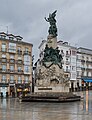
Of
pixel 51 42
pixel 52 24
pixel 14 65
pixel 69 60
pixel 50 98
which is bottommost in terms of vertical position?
pixel 50 98

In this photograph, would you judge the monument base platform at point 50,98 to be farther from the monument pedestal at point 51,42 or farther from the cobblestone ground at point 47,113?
the monument pedestal at point 51,42

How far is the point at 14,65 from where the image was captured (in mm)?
78938

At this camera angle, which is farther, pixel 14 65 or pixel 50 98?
pixel 14 65

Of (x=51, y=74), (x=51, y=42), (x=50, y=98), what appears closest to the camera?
(x=50, y=98)

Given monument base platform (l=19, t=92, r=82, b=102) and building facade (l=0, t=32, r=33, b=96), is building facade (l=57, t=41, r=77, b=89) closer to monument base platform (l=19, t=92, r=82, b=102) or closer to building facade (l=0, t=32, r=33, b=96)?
building facade (l=0, t=32, r=33, b=96)

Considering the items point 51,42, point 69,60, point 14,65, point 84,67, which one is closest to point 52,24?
point 51,42

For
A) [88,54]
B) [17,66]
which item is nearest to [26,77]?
[17,66]

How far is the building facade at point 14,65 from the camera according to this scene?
2997 inches

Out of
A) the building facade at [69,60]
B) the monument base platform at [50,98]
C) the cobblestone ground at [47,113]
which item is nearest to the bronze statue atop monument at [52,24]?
the monument base platform at [50,98]

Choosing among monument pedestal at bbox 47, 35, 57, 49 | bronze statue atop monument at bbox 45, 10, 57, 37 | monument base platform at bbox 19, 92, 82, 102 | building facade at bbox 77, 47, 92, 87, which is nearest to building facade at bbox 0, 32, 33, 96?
building facade at bbox 77, 47, 92, 87

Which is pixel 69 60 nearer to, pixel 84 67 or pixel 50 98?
pixel 84 67

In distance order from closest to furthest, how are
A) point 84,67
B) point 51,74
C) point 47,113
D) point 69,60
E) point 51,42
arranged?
point 47,113
point 51,74
point 51,42
point 69,60
point 84,67

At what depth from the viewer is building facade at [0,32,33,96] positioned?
250 feet

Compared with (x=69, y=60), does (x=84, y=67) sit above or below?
below
